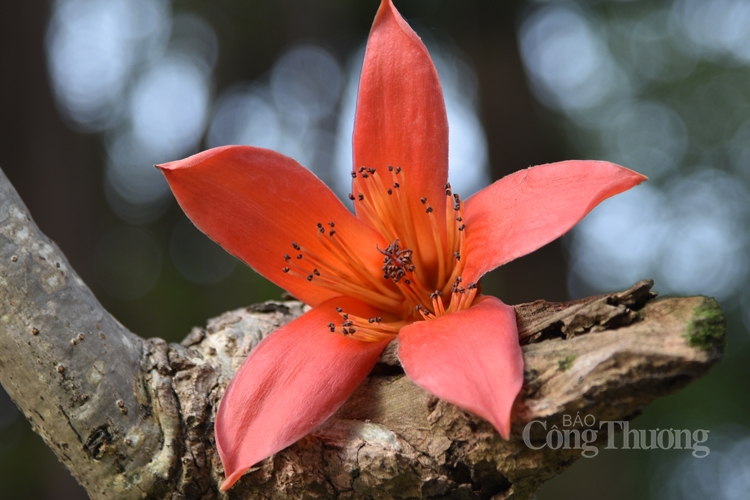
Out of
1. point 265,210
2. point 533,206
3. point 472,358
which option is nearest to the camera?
point 472,358

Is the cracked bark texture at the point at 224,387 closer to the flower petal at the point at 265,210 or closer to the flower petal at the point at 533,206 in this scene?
the flower petal at the point at 533,206

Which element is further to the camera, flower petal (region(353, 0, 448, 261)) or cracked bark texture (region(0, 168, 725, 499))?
flower petal (region(353, 0, 448, 261))

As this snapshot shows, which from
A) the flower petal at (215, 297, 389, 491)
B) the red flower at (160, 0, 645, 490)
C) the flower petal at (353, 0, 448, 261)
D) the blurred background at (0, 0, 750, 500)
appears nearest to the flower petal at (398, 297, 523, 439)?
the red flower at (160, 0, 645, 490)

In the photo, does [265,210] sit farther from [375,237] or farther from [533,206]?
[533,206]

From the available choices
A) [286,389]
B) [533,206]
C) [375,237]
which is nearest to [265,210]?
[375,237]

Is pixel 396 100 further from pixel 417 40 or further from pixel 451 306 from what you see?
pixel 451 306

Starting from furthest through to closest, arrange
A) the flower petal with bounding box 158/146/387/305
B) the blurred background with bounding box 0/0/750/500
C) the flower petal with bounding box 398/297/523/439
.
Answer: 1. the blurred background with bounding box 0/0/750/500
2. the flower petal with bounding box 158/146/387/305
3. the flower petal with bounding box 398/297/523/439

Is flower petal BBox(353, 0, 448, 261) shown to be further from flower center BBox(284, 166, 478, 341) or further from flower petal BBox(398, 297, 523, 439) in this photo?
flower petal BBox(398, 297, 523, 439)

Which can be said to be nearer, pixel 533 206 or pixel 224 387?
pixel 533 206
